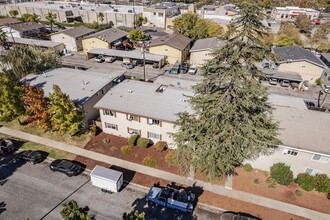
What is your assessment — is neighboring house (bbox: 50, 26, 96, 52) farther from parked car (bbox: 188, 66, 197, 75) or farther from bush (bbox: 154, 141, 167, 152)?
bush (bbox: 154, 141, 167, 152)

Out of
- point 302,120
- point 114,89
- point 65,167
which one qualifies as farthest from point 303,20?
point 65,167

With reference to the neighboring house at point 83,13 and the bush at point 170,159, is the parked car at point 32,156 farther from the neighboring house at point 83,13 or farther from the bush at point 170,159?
the neighboring house at point 83,13

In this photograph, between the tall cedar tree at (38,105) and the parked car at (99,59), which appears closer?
the tall cedar tree at (38,105)

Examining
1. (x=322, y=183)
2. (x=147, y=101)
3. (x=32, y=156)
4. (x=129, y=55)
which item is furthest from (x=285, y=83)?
(x=32, y=156)

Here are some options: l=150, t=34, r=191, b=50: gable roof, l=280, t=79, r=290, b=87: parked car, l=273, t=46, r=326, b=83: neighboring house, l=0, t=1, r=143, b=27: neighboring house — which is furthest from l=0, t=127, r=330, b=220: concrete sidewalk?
l=0, t=1, r=143, b=27: neighboring house

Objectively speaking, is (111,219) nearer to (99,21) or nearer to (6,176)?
(6,176)

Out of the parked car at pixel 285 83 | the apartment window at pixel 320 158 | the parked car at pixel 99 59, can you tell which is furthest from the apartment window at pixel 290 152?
the parked car at pixel 99 59
